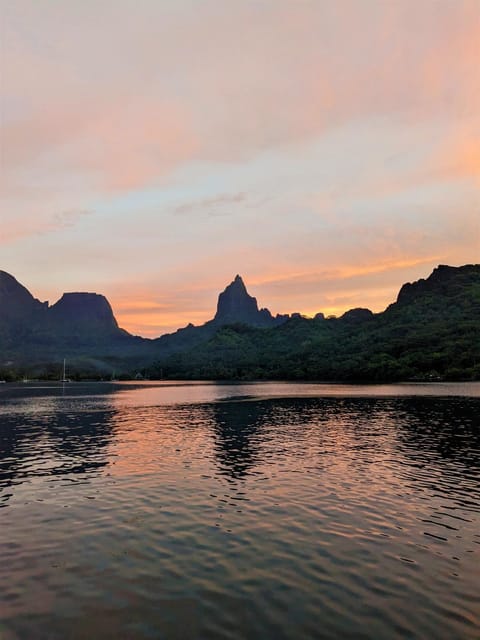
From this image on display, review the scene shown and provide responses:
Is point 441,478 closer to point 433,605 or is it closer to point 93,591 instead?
point 433,605

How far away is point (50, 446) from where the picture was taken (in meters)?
69.6

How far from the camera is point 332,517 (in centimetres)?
3250

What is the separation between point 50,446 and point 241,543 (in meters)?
52.1

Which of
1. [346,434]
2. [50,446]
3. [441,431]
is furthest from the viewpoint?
[441,431]

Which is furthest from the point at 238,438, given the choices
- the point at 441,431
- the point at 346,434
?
the point at 441,431

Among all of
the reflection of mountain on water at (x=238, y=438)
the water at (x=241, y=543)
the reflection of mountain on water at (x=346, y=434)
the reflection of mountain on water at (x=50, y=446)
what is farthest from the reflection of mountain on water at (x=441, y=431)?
the reflection of mountain on water at (x=50, y=446)

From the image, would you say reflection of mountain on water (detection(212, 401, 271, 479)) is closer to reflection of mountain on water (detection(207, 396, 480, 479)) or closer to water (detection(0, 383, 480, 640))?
reflection of mountain on water (detection(207, 396, 480, 479))

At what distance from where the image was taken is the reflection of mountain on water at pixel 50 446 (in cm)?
5050

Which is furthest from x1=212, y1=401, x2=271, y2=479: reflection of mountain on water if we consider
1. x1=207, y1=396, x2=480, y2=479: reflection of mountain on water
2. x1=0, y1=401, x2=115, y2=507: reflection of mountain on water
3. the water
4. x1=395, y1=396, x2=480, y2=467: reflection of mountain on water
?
x1=395, y1=396, x2=480, y2=467: reflection of mountain on water

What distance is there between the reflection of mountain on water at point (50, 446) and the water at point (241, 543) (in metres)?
0.58

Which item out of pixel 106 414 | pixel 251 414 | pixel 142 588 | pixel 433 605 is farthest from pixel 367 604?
pixel 106 414

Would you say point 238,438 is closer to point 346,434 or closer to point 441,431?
point 346,434

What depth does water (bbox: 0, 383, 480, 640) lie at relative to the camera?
19000mm

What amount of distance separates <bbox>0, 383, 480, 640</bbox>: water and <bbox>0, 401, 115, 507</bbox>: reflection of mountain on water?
1.89 ft
